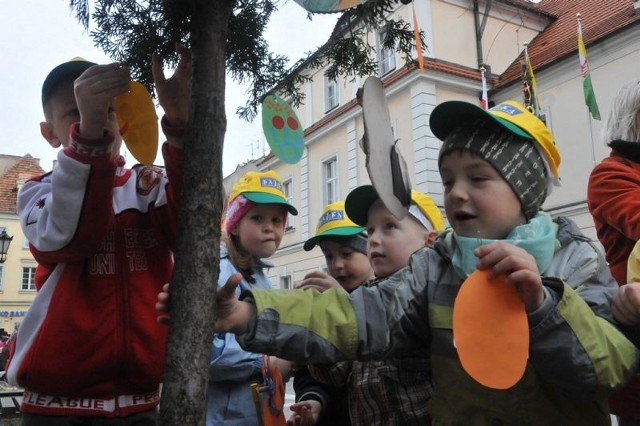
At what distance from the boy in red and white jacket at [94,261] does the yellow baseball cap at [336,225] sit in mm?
994

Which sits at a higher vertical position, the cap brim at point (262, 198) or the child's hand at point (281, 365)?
the cap brim at point (262, 198)

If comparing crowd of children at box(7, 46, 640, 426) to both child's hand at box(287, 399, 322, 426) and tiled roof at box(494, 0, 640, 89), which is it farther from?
tiled roof at box(494, 0, 640, 89)

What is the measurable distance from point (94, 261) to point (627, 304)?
1.21m

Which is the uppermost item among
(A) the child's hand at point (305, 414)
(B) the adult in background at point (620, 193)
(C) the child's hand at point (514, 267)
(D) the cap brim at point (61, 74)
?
(D) the cap brim at point (61, 74)

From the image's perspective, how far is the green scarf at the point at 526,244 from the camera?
122cm

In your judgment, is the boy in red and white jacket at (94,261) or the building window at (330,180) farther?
the building window at (330,180)

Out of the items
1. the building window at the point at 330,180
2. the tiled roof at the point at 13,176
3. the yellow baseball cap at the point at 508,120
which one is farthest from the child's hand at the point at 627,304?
the tiled roof at the point at 13,176

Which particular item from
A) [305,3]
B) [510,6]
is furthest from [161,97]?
[510,6]

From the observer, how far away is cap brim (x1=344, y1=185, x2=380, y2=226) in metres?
1.99

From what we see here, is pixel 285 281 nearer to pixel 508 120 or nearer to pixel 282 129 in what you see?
pixel 282 129

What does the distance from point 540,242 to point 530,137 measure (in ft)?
0.98

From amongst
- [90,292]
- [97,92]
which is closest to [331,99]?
[90,292]

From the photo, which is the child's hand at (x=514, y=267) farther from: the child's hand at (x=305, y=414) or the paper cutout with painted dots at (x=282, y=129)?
the child's hand at (x=305, y=414)

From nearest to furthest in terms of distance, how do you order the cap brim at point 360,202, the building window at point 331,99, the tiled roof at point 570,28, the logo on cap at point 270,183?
the cap brim at point 360,202 < the logo on cap at point 270,183 < the tiled roof at point 570,28 < the building window at point 331,99
